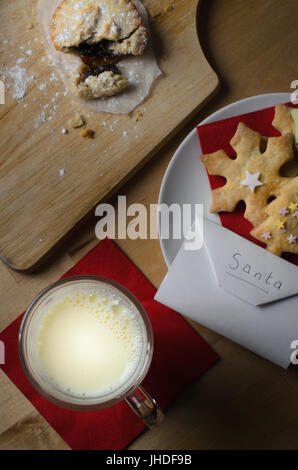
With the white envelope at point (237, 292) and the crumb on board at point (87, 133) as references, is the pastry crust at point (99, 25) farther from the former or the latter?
the white envelope at point (237, 292)

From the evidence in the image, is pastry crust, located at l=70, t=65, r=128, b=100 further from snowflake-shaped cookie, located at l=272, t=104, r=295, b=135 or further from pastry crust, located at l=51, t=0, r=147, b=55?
snowflake-shaped cookie, located at l=272, t=104, r=295, b=135

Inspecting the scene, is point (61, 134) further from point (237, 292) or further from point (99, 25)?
point (237, 292)

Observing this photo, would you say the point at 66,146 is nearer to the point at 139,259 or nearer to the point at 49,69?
the point at 49,69

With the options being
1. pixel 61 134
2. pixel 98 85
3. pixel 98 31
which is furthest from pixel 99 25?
pixel 61 134

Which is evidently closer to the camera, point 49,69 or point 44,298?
point 44,298

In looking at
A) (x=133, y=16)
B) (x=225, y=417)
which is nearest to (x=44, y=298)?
(x=225, y=417)

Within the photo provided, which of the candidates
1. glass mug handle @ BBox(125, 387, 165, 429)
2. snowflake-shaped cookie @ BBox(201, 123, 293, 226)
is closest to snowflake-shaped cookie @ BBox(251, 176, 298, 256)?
snowflake-shaped cookie @ BBox(201, 123, 293, 226)
